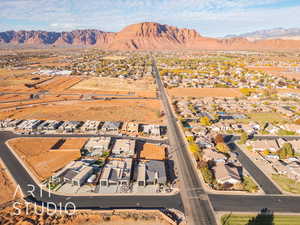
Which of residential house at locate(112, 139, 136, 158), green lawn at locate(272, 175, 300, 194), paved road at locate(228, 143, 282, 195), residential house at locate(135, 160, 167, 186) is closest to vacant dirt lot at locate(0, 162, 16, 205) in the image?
residential house at locate(112, 139, 136, 158)

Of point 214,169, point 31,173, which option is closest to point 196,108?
point 214,169

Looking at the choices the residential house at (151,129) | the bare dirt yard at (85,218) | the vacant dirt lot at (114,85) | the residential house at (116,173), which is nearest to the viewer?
the bare dirt yard at (85,218)

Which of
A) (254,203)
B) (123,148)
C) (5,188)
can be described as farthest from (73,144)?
(254,203)

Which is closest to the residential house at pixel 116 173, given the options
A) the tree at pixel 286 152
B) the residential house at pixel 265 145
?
the residential house at pixel 265 145

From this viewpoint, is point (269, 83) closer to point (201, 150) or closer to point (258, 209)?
point (201, 150)

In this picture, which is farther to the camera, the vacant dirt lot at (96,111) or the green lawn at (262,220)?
the vacant dirt lot at (96,111)

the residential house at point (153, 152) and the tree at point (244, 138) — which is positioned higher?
the tree at point (244, 138)

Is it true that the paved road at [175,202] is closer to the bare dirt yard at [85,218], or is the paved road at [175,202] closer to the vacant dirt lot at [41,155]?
the bare dirt yard at [85,218]
